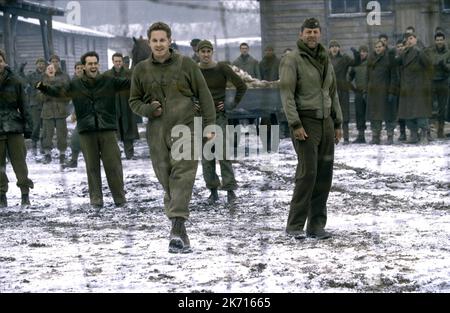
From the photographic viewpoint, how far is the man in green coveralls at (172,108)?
7.46m

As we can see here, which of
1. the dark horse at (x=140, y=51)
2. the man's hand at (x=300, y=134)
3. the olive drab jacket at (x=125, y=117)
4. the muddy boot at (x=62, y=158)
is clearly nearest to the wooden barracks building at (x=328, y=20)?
the olive drab jacket at (x=125, y=117)

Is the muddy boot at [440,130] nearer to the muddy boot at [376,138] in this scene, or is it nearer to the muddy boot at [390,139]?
the muddy boot at [390,139]

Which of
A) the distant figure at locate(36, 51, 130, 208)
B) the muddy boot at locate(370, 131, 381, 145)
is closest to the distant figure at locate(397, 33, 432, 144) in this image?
the muddy boot at locate(370, 131, 381, 145)

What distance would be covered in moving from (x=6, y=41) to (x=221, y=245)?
20770 mm

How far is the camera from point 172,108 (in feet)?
24.5

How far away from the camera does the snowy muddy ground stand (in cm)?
620

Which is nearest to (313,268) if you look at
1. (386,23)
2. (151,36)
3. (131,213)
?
(151,36)

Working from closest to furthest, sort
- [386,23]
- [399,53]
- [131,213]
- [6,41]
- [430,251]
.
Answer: [430,251]
[131,213]
[399,53]
[386,23]
[6,41]

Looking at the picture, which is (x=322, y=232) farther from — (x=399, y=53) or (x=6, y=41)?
(x=6, y=41)

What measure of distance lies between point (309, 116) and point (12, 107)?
4.09 m

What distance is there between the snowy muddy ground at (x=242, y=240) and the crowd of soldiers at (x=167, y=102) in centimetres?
47

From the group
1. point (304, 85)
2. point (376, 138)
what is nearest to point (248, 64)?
point (376, 138)

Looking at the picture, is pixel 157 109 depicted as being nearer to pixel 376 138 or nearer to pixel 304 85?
pixel 304 85

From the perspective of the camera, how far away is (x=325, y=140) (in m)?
7.92
